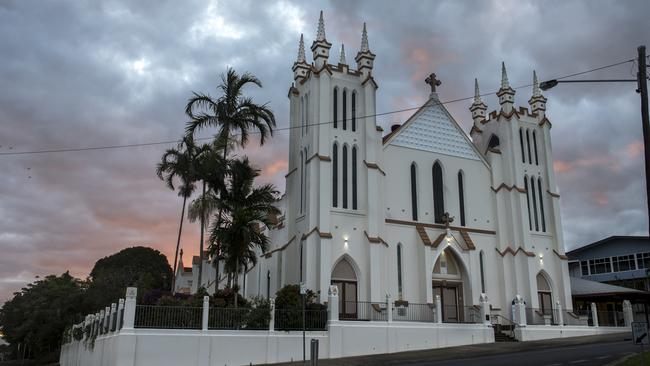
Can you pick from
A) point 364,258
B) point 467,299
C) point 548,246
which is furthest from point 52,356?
point 548,246

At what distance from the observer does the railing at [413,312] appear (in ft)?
→ 104

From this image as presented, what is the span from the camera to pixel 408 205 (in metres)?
37.3

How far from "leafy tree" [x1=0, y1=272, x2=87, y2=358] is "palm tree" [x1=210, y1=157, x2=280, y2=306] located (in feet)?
68.5

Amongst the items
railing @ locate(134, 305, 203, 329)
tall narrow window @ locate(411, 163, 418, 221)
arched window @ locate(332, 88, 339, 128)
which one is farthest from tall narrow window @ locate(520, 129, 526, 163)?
railing @ locate(134, 305, 203, 329)

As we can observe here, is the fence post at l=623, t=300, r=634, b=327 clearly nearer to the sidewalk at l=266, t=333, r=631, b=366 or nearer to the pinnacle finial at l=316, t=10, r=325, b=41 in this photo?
the sidewalk at l=266, t=333, r=631, b=366

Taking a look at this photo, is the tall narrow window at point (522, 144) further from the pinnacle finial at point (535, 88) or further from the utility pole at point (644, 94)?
the utility pole at point (644, 94)

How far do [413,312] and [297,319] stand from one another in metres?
9.18

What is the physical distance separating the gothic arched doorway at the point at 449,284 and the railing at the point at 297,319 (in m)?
11.2

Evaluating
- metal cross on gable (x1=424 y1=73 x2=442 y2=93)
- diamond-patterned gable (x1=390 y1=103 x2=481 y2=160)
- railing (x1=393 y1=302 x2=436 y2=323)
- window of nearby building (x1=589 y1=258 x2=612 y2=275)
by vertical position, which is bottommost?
railing (x1=393 y1=302 x2=436 y2=323)

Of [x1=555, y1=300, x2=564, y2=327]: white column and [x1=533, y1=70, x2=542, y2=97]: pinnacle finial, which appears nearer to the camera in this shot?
[x1=555, y1=300, x2=564, y2=327]: white column

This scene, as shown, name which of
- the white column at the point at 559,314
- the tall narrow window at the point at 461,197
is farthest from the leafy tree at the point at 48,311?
the white column at the point at 559,314

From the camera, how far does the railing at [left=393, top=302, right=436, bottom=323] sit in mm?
31844

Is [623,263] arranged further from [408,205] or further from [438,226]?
[408,205]

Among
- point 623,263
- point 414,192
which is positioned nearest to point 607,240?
point 623,263
